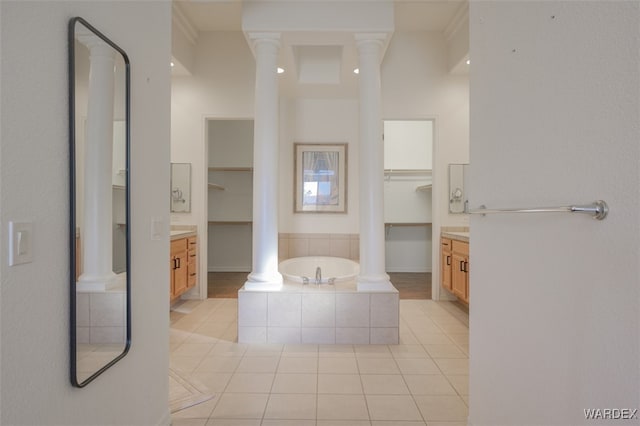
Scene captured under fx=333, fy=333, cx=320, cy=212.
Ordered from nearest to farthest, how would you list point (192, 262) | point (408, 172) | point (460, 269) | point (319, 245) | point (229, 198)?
point (460, 269)
point (192, 262)
point (319, 245)
point (408, 172)
point (229, 198)

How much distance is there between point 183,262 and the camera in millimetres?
3580

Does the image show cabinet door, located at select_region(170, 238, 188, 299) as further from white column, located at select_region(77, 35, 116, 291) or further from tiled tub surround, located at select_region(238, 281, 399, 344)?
white column, located at select_region(77, 35, 116, 291)

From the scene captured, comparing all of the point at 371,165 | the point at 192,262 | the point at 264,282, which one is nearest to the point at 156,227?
the point at 264,282

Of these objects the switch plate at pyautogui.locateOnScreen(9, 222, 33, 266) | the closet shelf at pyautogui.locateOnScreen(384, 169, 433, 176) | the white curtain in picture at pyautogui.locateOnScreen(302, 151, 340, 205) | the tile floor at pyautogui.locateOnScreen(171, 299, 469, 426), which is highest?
the closet shelf at pyautogui.locateOnScreen(384, 169, 433, 176)

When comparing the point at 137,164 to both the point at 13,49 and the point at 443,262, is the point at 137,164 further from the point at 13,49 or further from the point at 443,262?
the point at 443,262

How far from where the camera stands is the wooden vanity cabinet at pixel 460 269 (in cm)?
330

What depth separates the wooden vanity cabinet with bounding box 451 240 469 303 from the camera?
330 cm

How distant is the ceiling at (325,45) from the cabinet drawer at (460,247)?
2.14 metres

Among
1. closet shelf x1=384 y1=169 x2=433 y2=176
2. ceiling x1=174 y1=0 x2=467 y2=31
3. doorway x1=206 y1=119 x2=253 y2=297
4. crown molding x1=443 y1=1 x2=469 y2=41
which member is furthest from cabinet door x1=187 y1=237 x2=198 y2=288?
crown molding x1=443 y1=1 x2=469 y2=41

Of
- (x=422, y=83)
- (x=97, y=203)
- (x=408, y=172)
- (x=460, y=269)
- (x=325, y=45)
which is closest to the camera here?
(x=97, y=203)

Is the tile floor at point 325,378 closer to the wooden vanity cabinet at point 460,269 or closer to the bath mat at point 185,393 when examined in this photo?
the bath mat at point 185,393

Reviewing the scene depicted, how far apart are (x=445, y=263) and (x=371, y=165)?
1.75 m

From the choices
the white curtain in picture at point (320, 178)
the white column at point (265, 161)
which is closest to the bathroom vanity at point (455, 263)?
the white curtain in picture at point (320, 178)

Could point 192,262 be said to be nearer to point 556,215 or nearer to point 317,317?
point 317,317
